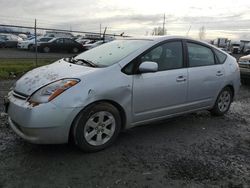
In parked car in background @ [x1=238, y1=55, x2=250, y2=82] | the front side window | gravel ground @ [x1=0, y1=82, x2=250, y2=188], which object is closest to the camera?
gravel ground @ [x1=0, y1=82, x2=250, y2=188]

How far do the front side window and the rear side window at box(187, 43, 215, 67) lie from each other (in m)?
0.24

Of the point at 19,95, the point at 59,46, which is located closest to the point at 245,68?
the point at 19,95

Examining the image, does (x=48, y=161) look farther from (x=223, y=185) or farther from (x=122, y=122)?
(x=223, y=185)

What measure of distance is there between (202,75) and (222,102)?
108 cm

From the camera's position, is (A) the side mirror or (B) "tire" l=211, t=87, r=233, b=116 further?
(B) "tire" l=211, t=87, r=233, b=116

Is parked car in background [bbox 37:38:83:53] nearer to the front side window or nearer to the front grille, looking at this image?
the front side window

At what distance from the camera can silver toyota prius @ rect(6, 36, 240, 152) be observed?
366 centimetres

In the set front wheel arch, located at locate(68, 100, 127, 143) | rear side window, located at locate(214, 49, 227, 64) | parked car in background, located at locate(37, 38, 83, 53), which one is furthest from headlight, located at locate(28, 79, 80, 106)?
parked car in background, located at locate(37, 38, 83, 53)

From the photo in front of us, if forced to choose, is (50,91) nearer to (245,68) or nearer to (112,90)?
(112,90)

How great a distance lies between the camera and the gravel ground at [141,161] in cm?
332

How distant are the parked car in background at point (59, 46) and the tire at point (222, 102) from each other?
66.5 ft

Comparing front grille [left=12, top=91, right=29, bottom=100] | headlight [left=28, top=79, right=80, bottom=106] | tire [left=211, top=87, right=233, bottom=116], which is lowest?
tire [left=211, top=87, right=233, bottom=116]

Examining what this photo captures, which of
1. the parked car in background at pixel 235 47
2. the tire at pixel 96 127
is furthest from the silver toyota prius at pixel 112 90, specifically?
the parked car in background at pixel 235 47

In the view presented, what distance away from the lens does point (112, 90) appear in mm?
4020
